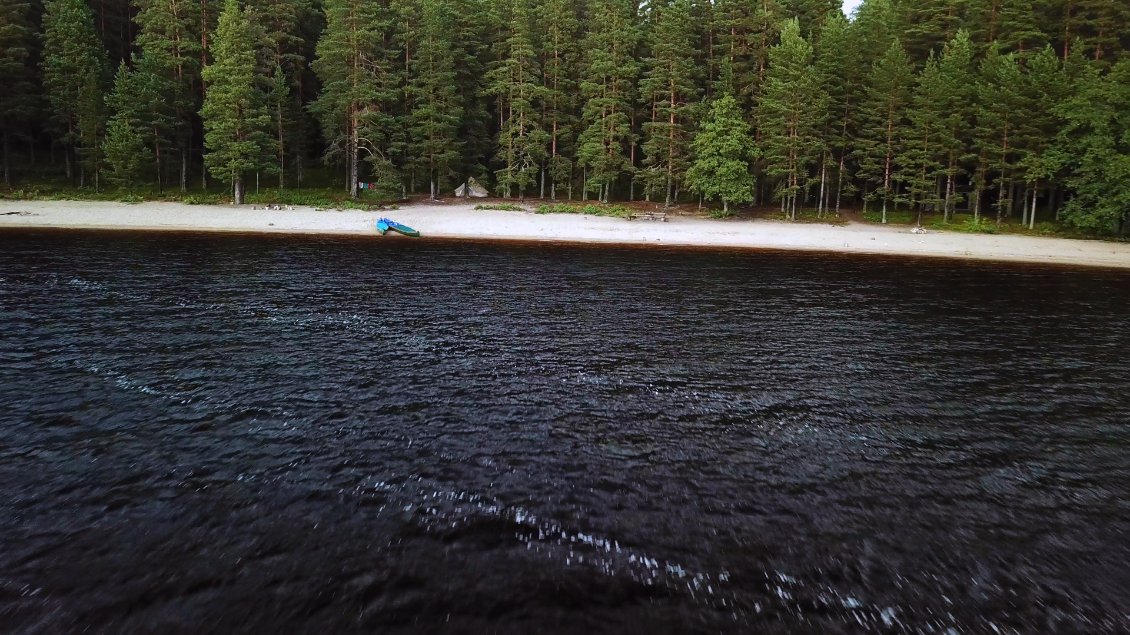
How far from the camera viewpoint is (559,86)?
58656mm

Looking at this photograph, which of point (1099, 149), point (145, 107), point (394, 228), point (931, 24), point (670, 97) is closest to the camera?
point (394, 228)

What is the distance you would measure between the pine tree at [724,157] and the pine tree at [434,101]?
2114 cm

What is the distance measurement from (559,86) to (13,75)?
154ft

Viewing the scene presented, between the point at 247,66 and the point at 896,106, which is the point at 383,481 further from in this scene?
the point at 896,106

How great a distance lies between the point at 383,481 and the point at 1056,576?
23.1ft

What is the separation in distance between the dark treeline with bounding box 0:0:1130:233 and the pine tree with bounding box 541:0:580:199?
0.27 m

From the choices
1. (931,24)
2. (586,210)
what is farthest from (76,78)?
(931,24)

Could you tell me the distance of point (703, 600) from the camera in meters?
5.24

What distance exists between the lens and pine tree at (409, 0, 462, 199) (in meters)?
52.8

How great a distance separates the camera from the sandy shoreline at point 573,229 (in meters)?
35.8

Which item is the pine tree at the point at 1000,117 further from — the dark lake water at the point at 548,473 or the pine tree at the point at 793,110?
the dark lake water at the point at 548,473

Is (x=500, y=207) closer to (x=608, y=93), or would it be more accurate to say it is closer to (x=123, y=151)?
(x=608, y=93)

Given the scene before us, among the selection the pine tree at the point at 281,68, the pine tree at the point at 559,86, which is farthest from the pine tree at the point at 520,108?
the pine tree at the point at 281,68

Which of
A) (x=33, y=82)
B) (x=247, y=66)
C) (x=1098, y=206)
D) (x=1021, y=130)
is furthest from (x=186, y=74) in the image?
(x=1098, y=206)
